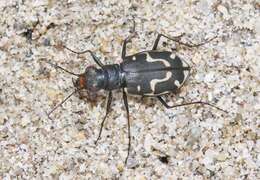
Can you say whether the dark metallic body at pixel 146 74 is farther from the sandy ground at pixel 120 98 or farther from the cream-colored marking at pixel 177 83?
the sandy ground at pixel 120 98

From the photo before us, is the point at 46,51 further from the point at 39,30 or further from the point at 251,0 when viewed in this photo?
the point at 251,0

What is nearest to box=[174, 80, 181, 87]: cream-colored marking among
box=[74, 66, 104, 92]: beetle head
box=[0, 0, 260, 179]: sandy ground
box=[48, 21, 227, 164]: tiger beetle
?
box=[48, 21, 227, 164]: tiger beetle

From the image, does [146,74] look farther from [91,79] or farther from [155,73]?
[91,79]

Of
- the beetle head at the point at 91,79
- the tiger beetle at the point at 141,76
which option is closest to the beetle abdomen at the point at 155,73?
the tiger beetle at the point at 141,76

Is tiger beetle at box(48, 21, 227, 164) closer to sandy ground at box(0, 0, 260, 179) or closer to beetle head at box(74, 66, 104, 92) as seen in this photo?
beetle head at box(74, 66, 104, 92)

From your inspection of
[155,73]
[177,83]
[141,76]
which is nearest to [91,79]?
[141,76]

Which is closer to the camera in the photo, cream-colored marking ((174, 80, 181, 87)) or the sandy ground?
cream-colored marking ((174, 80, 181, 87))

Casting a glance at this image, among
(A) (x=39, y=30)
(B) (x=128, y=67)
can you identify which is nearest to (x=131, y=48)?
(B) (x=128, y=67)
